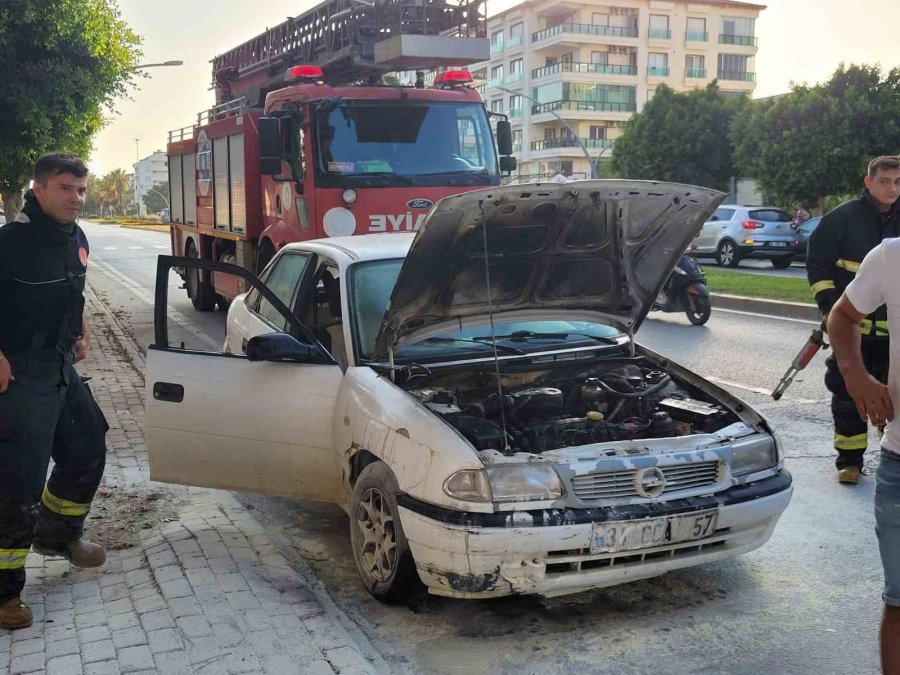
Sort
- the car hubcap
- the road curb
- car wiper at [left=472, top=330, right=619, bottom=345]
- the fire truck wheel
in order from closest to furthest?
the car hubcap < car wiper at [left=472, top=330, right=619, bottom=345] < the road curb < the fire truck wheel

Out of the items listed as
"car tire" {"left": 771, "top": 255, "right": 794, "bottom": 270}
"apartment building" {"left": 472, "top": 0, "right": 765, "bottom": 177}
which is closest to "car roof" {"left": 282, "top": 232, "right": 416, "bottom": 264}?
"car tire" {"left": 771, "top": 255, "right": 794, "bottom": 270}

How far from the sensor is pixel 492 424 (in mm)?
4102

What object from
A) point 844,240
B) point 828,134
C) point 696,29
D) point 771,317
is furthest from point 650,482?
point 696,29

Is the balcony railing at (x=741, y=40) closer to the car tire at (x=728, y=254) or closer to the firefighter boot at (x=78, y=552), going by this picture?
the car tire at (x=728, y=254)

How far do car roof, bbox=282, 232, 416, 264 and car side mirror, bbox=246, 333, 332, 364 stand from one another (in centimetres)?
73

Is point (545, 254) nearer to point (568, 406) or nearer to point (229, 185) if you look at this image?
point (568, 406)

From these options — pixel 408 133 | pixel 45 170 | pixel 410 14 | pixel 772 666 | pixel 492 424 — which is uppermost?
pixel 410 14

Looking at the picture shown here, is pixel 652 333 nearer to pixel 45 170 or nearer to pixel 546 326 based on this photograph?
pixel 546 326

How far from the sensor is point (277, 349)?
439cm

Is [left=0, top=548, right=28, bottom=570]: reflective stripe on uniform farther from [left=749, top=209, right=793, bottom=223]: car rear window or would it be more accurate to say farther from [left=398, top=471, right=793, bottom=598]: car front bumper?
[left=749, top=209, right=793, bottom=223]: car rear window

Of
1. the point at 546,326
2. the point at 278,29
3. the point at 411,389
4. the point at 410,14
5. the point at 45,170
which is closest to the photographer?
the point at 45,170

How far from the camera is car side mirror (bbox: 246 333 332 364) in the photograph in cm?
439

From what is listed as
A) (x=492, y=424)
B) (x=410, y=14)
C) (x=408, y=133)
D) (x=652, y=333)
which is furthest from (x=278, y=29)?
(x=492, y=424)

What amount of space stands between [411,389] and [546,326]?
1.03 metres
